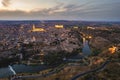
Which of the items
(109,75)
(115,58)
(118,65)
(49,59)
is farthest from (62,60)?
(109,75)

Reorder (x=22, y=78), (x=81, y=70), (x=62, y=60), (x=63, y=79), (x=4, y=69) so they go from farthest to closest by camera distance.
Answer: (x=62, y=60) < (x=4, y=69) < (x=81, y=70) < (x=22, y=78) < (x=63, y=79)

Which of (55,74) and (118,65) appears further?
(118,65)

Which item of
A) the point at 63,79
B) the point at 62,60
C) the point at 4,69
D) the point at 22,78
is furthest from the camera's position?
the point at 62,60

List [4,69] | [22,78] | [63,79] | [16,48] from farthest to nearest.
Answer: [16,48], [4,69], [22,78], [63,79]

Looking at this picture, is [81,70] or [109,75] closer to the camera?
[109,75]

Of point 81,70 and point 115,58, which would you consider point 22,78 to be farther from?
point 115,58

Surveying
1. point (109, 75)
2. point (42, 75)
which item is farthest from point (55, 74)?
point (109, 75)

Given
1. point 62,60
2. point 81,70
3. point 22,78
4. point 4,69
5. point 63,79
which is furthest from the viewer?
point 62,60

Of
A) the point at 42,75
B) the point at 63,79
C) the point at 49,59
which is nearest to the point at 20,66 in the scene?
the point at 49,59

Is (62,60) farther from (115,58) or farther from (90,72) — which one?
(90,72)
